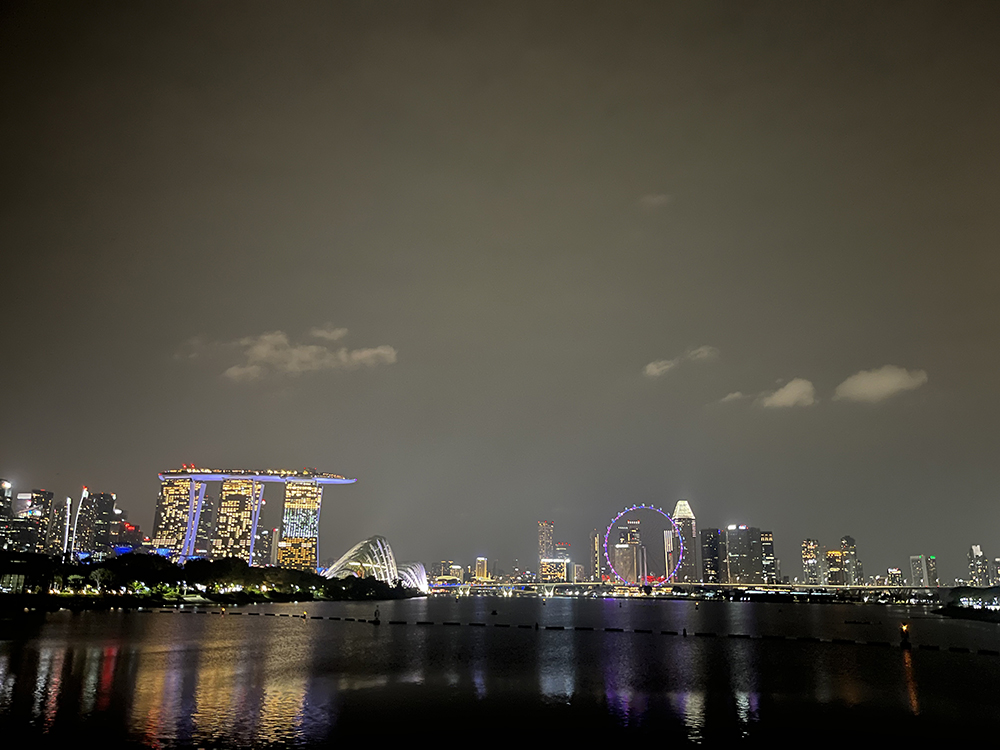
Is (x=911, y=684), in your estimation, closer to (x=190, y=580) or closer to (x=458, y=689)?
(x=458, y=689)

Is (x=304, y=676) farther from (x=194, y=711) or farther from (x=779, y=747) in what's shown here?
(x=779, y=747)

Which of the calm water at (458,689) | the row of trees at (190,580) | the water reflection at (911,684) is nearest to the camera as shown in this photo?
the calm water at (458,689)

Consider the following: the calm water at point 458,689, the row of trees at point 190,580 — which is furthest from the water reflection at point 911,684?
the row of trees at point 190,580

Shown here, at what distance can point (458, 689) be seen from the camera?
37.1 meters

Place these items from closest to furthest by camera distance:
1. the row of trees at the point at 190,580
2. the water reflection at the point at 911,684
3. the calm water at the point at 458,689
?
the calm water at the point at 458,689 < the water reflection at the point at 911,684 < the row of trees at the point at 190,580

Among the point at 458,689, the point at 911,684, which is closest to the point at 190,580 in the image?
the point at 458,689

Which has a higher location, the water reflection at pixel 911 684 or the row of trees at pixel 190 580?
the row of trees at pixel 190 580

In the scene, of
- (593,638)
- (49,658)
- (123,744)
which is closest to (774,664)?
(593,638)

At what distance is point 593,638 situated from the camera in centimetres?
7825

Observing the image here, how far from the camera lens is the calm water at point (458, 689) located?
2716 cm

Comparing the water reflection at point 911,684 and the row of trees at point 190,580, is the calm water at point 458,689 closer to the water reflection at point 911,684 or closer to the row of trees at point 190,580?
the water reflection at point 911,684

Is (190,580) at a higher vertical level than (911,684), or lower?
higher

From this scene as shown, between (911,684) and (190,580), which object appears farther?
(190,580)

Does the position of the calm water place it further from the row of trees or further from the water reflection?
the row of trees
